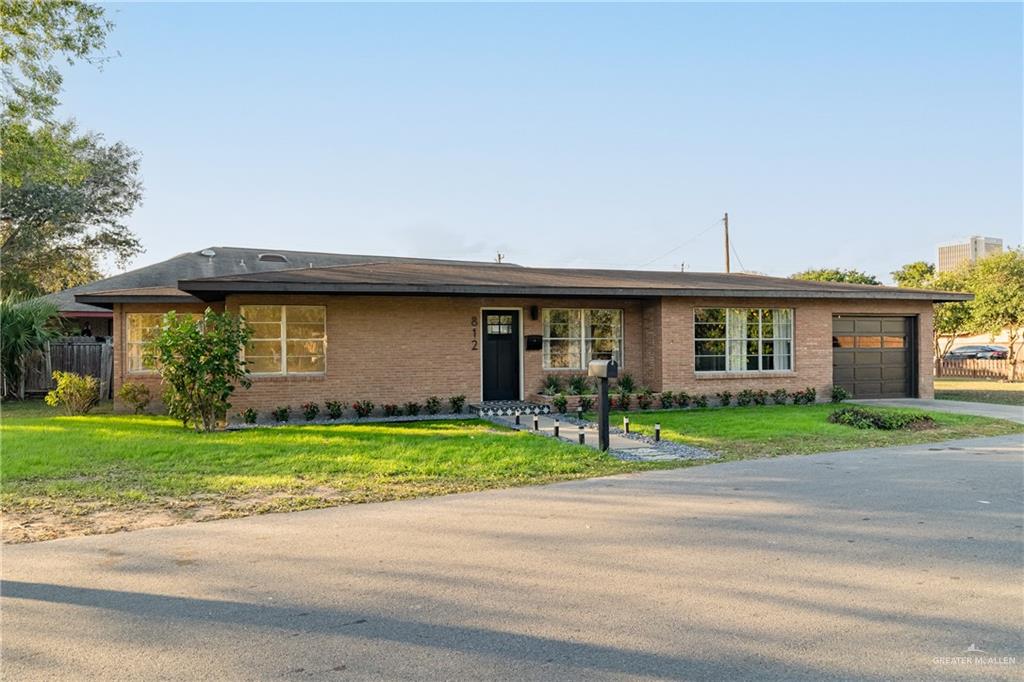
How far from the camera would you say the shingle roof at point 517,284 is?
13.9m

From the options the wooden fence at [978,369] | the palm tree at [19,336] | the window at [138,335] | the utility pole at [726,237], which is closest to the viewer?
the window at [138,335]

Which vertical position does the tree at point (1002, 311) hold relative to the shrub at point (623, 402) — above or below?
above

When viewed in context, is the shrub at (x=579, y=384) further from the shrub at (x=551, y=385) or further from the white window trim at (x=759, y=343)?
the white window trim at (x=759, y=343)

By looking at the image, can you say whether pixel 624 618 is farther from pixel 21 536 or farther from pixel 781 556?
pixel 21 536

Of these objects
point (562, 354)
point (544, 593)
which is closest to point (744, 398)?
point (562, 354)

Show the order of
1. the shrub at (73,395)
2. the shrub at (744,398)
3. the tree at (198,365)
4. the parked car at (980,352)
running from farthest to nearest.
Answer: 1. the parked car at (980,352)
2. the shrub at (744,398)
3. the shrub at (73,395)
4. the tree at (198,365)

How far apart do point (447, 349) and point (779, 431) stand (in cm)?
731

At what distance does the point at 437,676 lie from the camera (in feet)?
11.3

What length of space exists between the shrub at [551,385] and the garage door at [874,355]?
8.02 metres

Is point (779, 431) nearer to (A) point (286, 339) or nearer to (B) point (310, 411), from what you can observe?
(B) point (310, 411)

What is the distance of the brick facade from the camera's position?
15.2 m

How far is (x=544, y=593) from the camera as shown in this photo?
14.9 ft

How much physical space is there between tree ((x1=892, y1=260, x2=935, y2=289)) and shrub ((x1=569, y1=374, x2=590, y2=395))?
3118 cm

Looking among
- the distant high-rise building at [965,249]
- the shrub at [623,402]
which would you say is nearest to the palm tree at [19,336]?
the shrub at [623,402]
